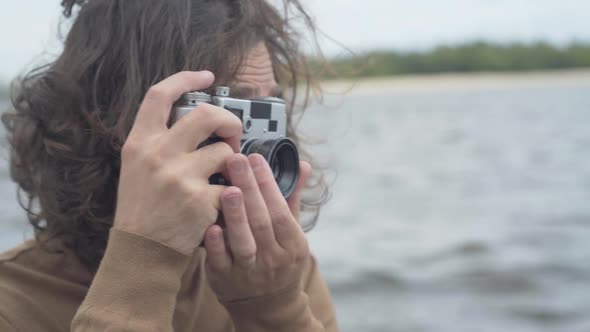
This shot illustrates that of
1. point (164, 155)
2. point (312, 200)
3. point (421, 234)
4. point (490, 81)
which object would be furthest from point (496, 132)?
point (490, 81)

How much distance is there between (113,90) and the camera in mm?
1347

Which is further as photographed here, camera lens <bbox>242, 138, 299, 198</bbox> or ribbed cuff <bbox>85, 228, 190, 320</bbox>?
camera lens <bbox>242, 138, 299, 198</bbox>

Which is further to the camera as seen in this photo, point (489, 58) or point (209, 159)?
point (489, 58)

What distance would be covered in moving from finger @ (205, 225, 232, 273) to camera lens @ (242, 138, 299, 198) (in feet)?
0.48

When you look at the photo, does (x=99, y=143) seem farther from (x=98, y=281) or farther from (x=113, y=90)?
(x=98, y=281)

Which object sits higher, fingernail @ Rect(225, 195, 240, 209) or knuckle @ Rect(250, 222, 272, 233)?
fingernail @ Rect(225, 195, 240, 209)

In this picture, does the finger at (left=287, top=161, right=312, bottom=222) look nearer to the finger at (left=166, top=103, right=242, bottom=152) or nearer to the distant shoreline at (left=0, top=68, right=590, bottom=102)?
the finger at (left=166, top=103, right=242, bottom=152)

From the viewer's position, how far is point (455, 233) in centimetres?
507

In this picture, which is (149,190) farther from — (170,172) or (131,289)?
(131,289)

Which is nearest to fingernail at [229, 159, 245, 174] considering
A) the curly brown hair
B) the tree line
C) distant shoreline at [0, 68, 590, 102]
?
the curly brown hair

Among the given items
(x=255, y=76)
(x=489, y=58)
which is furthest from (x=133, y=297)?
(x=489, y=58)

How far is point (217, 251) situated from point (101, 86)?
38 centimetres

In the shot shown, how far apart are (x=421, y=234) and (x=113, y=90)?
398 centimetres

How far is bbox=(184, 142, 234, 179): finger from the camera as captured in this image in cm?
113
